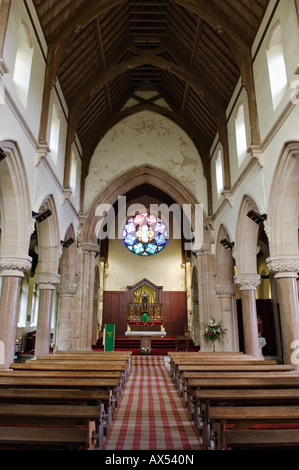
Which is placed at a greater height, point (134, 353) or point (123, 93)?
point (123, 93)

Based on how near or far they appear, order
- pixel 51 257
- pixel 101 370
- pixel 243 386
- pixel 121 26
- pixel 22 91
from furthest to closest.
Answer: pixel 121 26, pixel 51 257, pixel 22 91, pixel 101 370, pixel 243 386

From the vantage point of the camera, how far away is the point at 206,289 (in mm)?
14453

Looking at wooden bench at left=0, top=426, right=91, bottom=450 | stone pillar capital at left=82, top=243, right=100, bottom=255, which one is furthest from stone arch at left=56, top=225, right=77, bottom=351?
wooden bench at left=0, top=426, right=91, bottom=450

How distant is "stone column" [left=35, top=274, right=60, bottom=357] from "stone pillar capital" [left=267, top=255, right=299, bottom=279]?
6.59 m

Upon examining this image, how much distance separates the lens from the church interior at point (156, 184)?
4.07 meters

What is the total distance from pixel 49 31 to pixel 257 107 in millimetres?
6085

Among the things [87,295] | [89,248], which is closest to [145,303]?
[87,295]

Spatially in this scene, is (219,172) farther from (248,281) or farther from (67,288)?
(67,288)

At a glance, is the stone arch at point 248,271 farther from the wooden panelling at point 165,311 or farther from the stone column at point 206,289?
the wooden panelling at point 165,311

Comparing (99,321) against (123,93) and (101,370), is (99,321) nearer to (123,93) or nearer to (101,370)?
(123,93)

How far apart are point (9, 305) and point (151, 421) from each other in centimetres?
441

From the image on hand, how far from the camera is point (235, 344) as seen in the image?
13.4 metres

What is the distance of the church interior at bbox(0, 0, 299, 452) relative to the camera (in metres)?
4.07
